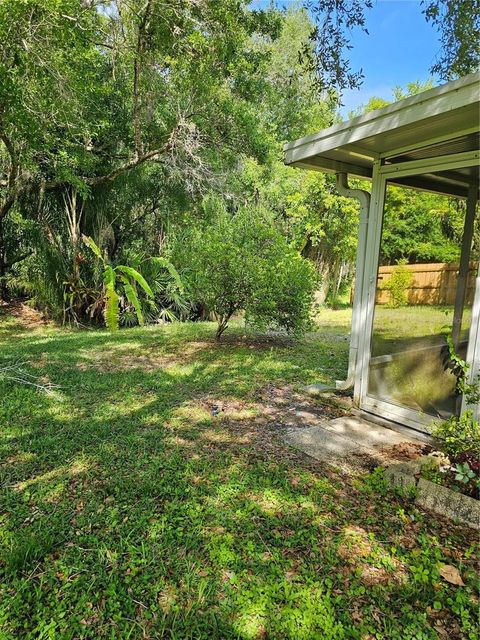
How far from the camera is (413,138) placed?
11.4 feet

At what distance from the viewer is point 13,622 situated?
1.80 metres

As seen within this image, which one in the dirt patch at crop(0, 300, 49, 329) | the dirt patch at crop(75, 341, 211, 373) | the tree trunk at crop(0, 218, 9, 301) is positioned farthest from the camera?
the tree trunk at crop(0, 218, 9, 301)

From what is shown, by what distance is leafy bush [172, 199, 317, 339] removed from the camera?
6711mm

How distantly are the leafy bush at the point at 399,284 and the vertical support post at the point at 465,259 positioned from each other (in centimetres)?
43

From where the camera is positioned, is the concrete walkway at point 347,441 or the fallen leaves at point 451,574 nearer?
the fallen leaves at point 451,574

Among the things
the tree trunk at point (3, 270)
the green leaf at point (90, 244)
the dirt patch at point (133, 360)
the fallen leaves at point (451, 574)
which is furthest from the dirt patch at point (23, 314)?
the fallen leaves at point (451, 574)

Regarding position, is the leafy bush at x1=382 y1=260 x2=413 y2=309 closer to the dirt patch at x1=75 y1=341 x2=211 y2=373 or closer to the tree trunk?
the dirt patch at x1=75 y1=341 x2=211 y2=373

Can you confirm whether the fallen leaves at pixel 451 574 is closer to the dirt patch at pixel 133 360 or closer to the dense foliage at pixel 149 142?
the dense foliage at pixel 149 142

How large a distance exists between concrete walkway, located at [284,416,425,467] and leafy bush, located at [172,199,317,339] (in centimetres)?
303

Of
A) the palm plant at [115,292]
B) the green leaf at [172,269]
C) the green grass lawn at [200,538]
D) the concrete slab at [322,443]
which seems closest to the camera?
the green grass lawn at [200,538]

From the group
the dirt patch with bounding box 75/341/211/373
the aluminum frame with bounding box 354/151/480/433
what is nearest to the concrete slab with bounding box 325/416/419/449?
the aluminum frame with bounding box 354/151/480/433

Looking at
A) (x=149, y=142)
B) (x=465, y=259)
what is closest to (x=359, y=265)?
(x=465, y=259)

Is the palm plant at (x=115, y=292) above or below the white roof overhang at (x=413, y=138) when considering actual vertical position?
below

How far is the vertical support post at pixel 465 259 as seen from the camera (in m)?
3.45
